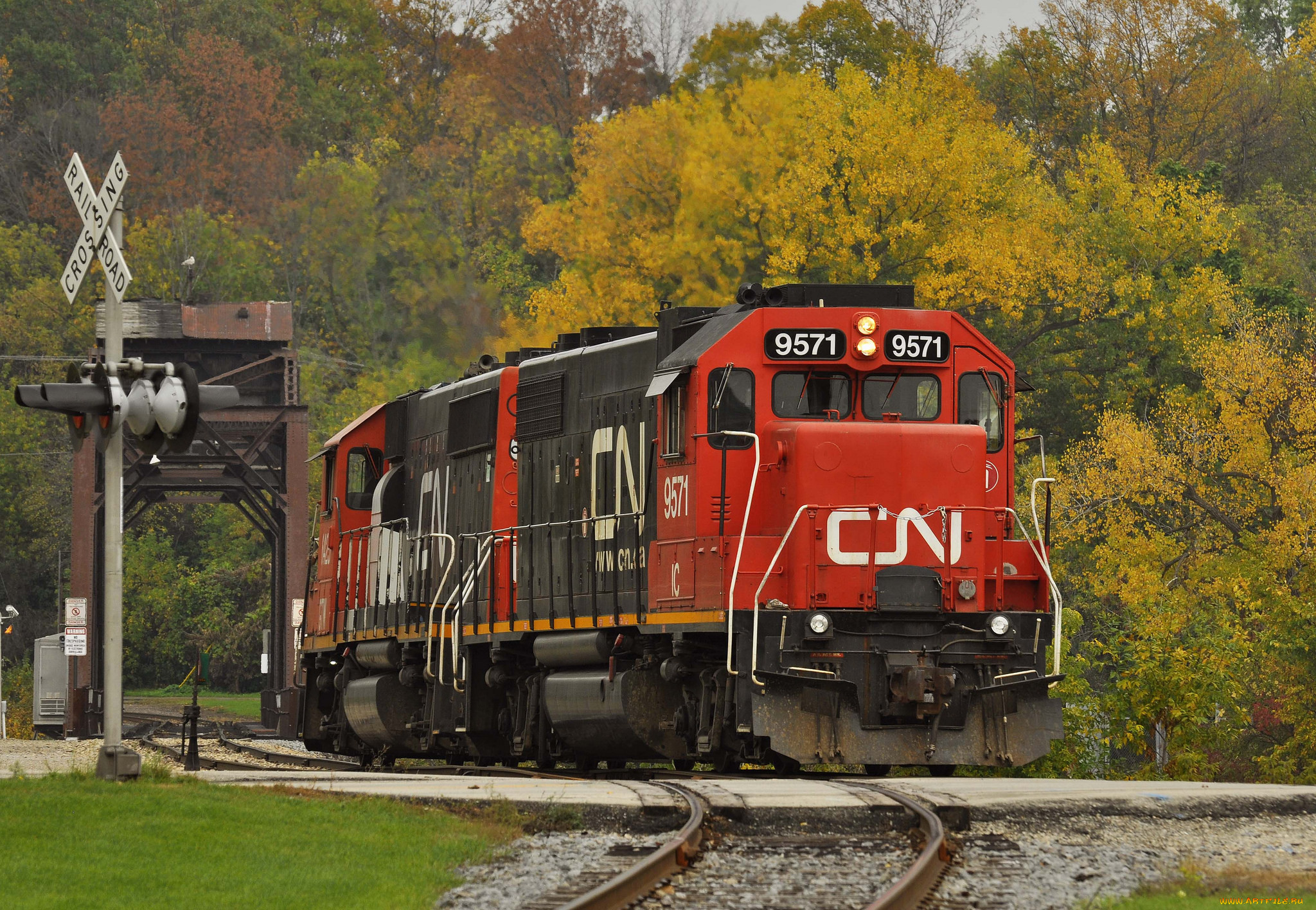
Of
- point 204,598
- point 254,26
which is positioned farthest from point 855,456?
point 254,26

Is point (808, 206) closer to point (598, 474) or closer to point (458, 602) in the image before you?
point (458, 602)

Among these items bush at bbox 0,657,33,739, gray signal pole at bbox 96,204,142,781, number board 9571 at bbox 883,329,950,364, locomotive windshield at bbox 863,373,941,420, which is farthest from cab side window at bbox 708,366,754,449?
bush at bbox 0,657,33,739

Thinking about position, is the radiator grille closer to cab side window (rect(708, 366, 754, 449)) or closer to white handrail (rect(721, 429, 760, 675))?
cab side window (rect(708, 366, 754, 449))

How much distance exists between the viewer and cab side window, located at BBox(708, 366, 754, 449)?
55.0ft

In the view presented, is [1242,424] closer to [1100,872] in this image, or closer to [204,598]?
[1100,872]

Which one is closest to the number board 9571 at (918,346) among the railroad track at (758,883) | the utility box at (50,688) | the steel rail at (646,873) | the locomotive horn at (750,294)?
the locomotive horn at (750,294)

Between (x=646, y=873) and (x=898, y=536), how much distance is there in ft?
20.9

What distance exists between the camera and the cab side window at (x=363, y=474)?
25578mm

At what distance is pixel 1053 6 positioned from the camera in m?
58.4

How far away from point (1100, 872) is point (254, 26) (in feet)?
276

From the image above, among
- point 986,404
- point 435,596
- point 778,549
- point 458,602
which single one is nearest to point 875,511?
point 778,549

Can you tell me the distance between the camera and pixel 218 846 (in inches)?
459

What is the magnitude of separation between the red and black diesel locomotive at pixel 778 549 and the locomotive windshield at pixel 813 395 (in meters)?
0.02

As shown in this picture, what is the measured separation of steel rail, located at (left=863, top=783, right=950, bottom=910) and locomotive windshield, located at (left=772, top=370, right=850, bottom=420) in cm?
461
